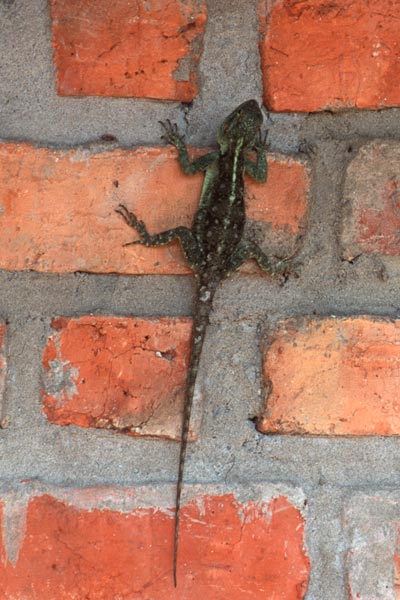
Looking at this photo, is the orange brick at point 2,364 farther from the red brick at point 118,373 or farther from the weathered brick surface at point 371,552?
the weathered brick surface at point 371,552

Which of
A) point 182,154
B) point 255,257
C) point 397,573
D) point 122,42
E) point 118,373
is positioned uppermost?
point 122,42

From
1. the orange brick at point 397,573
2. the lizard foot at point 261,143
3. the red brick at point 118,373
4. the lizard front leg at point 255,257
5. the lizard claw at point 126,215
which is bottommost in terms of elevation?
the orange brick at point 397,573

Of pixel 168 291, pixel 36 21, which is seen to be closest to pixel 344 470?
pixel 168 291

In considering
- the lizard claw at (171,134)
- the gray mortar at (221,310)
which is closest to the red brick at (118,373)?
the gray mortar at (221,310)

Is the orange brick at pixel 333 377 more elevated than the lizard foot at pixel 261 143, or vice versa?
the lizard foot at pixel 261 143

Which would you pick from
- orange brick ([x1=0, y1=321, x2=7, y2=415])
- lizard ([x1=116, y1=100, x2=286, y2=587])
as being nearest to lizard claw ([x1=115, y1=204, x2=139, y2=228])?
lizard ([x1=116, y1=100, x2=286, y2=587])

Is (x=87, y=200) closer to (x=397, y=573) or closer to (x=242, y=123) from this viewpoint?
(x=242, y=123)

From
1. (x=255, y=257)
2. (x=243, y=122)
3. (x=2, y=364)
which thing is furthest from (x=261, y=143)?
(x=2, y=364)
